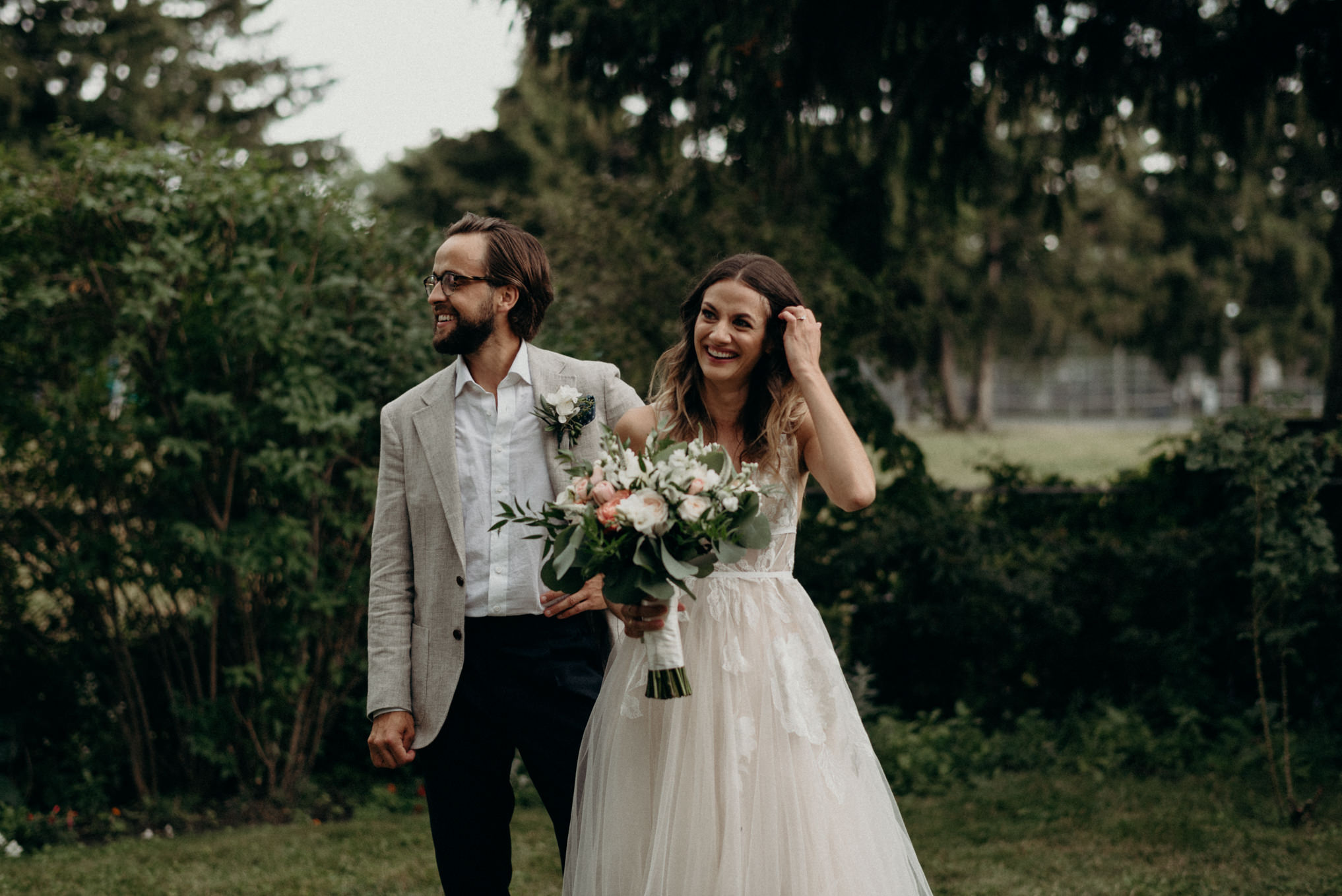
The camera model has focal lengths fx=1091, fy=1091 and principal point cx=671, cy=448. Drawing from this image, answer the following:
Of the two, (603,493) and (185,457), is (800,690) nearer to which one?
(603,493)

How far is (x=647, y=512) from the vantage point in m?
2.22

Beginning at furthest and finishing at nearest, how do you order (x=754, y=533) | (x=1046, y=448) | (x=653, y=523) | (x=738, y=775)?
(x=1046, y=448) < (x=738, y=775) < (x=754, y=533) < (x=653, y=523)

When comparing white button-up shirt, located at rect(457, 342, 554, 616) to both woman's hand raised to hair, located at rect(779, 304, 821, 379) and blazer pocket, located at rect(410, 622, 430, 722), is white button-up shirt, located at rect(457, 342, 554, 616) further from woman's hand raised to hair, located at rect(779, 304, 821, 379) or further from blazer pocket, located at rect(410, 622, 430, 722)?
woman's hand raised to hair, located at rect(779, 304, 821, 379)

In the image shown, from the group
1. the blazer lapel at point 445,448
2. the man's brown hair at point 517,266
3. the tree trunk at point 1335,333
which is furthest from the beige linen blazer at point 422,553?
the tree trunk at point 1335,333

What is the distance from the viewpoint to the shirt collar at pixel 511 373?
2859mm

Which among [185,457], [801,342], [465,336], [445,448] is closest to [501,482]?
[445,448]

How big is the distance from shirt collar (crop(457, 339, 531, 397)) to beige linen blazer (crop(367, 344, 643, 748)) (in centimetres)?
1

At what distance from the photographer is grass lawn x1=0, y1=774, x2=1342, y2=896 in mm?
4430

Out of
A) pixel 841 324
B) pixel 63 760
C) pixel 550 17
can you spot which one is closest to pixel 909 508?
pixel 841 324

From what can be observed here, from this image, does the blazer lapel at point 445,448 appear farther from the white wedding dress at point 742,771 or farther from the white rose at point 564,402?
the white wedding dress at point 742,771

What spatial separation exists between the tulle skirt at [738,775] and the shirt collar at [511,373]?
28.5 inches

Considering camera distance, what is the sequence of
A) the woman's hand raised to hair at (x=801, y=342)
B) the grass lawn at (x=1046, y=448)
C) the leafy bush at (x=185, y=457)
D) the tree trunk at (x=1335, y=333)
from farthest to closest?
the grass lawn at (x=1046, y=448)
the tree trunk at (x=1335, y=333)
the leafy bush at (x=185, y=457)
the woman's hand raised to hair at (x=801, y=342)

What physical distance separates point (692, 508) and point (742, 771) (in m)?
0.69

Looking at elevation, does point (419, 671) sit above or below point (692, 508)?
below
